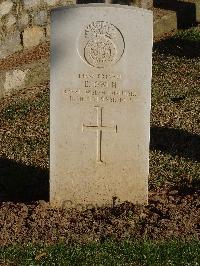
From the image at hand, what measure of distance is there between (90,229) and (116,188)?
1.67 ft

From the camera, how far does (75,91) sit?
16.6 ft

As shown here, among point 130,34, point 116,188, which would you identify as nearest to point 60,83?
point 130,34

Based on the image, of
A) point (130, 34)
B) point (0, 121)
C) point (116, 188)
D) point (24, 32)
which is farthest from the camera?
point (24, 32)

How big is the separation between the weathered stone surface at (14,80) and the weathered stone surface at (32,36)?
0.98 metres

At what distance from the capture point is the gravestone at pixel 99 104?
4.88 meters

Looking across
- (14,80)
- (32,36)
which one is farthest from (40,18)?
(14,80)

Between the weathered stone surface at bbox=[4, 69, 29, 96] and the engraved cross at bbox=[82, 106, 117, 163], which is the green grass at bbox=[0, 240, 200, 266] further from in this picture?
the weathered stone surface at bbox=[4, 69, 29, 96]

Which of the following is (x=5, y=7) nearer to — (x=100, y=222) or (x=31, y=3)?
(x=31, y=3)

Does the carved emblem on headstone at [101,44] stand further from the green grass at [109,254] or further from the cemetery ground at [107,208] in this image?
the green grass at [109,254]

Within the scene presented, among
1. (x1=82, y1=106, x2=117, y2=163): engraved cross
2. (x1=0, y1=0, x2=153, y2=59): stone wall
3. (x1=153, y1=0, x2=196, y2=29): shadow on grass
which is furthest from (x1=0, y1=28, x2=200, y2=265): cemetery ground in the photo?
(x1=153, y1=0, x2=196, y2=29): shadow on grass

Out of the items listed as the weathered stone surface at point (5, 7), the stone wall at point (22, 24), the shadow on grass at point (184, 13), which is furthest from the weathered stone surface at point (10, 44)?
the shadow on grass at point (184, 13)

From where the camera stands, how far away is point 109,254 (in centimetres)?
476

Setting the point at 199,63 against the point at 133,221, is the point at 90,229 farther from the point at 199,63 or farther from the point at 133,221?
the point at 199,63

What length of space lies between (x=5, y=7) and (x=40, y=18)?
69cm
